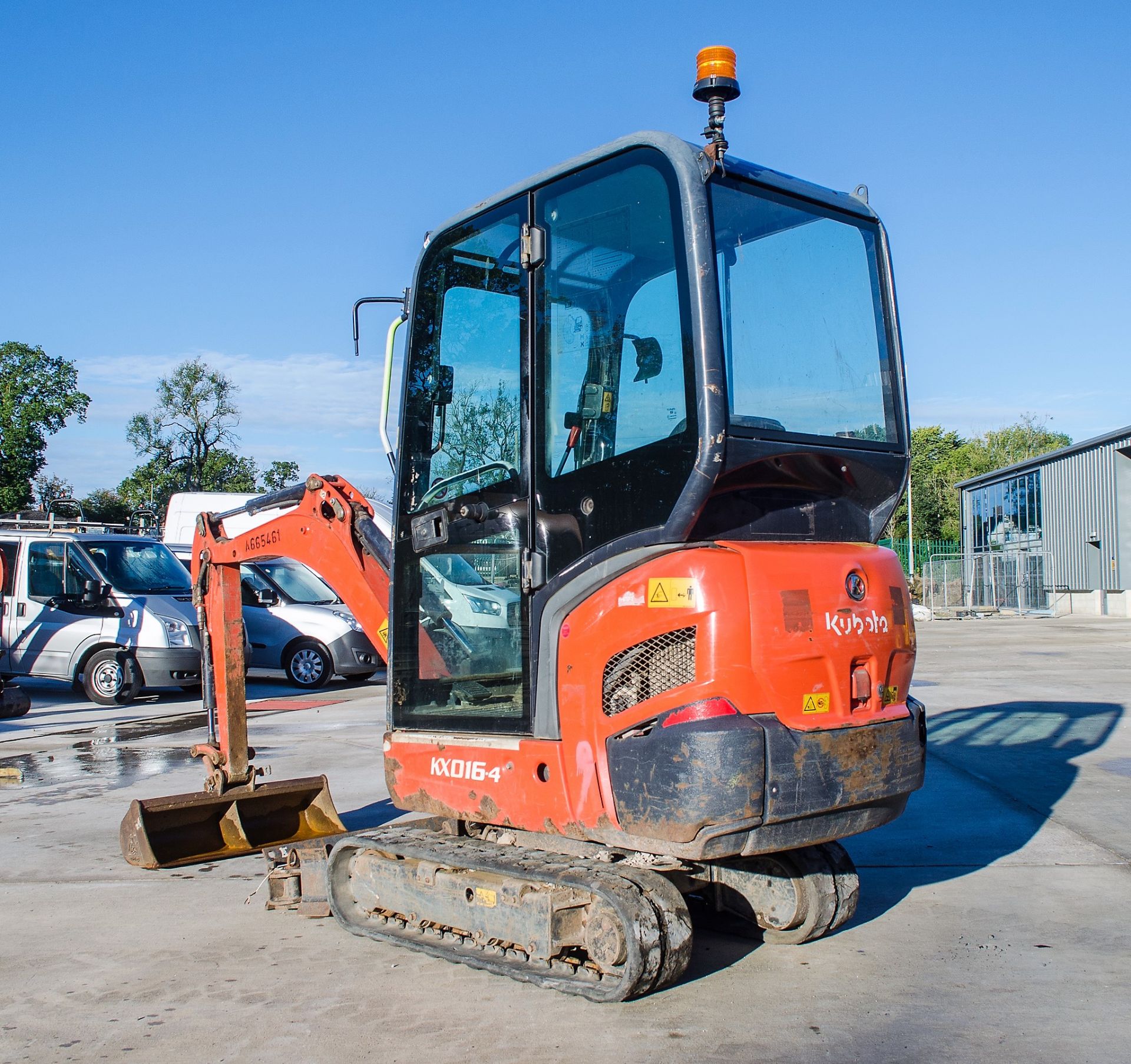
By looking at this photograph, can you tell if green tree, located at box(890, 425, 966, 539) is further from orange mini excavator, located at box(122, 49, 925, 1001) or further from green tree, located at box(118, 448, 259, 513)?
orange mini excavator, located at box(122, 49, 925, 1001)


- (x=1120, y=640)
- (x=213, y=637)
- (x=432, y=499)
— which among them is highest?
(x=432, y=499)

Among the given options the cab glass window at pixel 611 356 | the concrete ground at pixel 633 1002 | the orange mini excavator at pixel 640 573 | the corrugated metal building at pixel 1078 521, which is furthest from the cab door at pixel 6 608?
the corrugated metal building at pixel 1078 521

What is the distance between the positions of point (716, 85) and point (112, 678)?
12.5m

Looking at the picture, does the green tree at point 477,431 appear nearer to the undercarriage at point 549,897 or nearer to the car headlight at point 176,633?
the undercarriage at point 549,897

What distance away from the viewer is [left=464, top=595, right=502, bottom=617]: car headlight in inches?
179

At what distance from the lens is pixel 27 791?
8719mm

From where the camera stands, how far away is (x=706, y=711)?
3818mm

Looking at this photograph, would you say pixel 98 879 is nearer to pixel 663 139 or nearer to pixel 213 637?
pixel 213 637

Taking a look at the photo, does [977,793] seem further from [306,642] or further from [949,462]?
[949,462]

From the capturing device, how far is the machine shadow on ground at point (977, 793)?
247 inches

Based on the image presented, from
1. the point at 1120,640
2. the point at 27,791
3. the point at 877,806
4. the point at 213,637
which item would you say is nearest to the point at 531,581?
the point at 877,806

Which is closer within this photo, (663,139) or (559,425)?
(663,139)

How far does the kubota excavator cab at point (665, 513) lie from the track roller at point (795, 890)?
1.91ft

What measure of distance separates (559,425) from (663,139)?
108 centimetres
